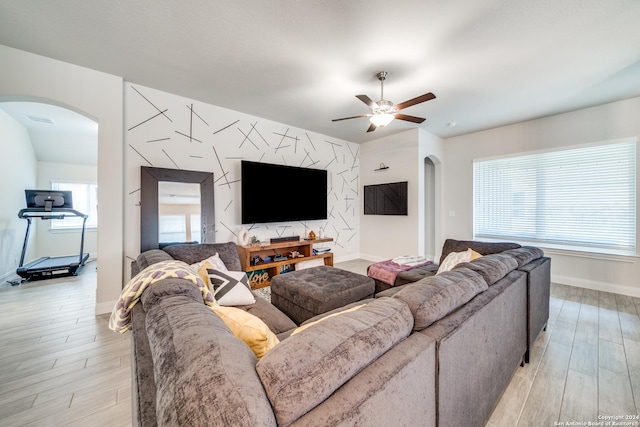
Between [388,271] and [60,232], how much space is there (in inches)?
267

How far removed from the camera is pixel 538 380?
172 centimetres

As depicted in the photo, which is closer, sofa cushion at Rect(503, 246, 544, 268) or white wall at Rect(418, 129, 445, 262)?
sofa cushion at Rect(503, 246, 544, 268)

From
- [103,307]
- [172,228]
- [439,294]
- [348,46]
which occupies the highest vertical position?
[348,46]

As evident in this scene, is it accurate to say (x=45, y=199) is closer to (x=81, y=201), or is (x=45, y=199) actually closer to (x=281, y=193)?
(x=81, y=201)

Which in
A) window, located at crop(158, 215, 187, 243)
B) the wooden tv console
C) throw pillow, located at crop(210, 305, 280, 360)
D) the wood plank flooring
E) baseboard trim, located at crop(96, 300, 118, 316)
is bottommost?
the wood plank flooring

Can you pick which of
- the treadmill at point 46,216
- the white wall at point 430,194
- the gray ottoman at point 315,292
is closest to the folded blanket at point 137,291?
the gray ottoman at point 315,292

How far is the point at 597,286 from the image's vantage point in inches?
138

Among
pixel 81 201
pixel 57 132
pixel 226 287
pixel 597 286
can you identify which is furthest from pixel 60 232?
pixel 597 286

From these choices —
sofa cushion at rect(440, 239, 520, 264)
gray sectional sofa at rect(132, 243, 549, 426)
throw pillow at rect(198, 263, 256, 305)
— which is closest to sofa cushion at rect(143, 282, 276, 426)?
gray sectional sofa at rect(132, 243, 549, 426)

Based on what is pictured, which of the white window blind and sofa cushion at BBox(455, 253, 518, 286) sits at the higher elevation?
the white window blind

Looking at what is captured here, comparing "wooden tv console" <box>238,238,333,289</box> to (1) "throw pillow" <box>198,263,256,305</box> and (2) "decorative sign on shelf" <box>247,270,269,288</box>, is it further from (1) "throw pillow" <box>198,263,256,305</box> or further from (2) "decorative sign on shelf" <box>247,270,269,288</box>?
(1) "throw pillow" <box>198,263,256,305</box>

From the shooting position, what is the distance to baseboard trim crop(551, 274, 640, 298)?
3.26 m

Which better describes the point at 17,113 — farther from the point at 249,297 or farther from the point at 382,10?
the point at 382,10

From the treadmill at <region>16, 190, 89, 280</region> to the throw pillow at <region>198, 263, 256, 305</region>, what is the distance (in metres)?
4.00
